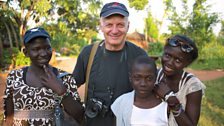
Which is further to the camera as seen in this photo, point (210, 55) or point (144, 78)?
point (210, 55)

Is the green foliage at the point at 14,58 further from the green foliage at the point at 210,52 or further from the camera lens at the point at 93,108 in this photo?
the camera lens at the point at 93,108

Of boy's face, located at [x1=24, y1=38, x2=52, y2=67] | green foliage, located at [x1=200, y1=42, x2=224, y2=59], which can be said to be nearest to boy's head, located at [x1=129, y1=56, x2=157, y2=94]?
boy's face, located at [x1=24, y1=38, x2=52, y2=67]

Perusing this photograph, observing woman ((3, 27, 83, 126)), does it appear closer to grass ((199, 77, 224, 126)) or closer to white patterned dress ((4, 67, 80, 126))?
white patterned dress ((4, 67, 80, 126))

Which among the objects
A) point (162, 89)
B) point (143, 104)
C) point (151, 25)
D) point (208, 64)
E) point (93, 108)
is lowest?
point (208, 64)

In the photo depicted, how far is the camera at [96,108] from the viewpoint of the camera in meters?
2.38

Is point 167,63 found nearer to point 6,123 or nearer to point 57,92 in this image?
point 57,92

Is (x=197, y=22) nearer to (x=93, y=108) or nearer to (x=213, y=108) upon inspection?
(x=213, y=108)

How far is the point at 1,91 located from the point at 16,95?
7803 mm

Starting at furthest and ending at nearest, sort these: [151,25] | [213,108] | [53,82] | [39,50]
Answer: [151,25], [213,108], [39,50], [53,82]

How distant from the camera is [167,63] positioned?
2059mm

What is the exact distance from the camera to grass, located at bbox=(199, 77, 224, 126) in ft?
18.6

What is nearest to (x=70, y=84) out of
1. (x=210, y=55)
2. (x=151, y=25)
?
(x=210, y=55)

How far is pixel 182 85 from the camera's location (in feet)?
6.81

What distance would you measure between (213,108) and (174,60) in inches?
211
